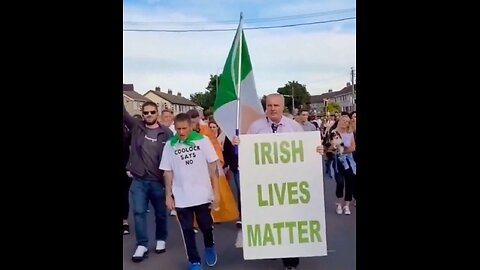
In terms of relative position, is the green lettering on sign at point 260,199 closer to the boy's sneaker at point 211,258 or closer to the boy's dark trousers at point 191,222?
the boy's dark trousers at point 191,222

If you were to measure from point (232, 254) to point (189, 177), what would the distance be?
121 cm

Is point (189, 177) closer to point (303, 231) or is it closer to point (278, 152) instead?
point (278, 152)

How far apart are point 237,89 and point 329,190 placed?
14.7ft

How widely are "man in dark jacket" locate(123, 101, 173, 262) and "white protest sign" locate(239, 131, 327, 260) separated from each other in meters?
1.08

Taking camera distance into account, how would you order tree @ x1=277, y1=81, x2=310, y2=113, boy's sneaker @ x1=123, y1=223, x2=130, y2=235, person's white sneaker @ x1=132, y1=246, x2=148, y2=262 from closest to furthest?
1. tree @ x1=277, y1=81, x2=310, y2=113
2. person's white sneaker @ x1=132, y1=246, x2=148, y2=262
3. boy's sneaker @ x1=123, y1=223, x2=130, y2=235

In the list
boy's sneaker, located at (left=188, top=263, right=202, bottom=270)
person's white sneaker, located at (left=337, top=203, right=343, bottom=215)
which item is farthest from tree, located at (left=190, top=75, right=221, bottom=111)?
person's white sneaker, located at (left=337, top=203, right=343, bottom=215)

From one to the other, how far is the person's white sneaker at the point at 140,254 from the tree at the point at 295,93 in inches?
81.8

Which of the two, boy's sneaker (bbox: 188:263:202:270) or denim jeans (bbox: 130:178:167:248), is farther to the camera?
denim jeans (bbox: 130:178:167:248)

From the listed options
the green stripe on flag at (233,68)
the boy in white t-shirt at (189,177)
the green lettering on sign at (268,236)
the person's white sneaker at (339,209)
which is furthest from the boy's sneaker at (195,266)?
the person's white sneaker at (339,209)

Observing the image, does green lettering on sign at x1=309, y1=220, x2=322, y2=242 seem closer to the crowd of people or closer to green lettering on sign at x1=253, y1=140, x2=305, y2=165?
the crowd of people

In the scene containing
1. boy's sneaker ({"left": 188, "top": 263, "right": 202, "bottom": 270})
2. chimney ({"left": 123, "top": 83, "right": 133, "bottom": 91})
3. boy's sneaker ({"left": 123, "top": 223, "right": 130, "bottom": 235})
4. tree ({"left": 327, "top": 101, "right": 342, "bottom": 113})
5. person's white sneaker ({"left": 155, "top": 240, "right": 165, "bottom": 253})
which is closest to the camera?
chimney ({"left": 123, "top": 83, "right": 133, "bottom": 91})

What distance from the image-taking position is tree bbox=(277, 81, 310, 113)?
5564mm

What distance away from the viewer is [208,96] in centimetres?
614
